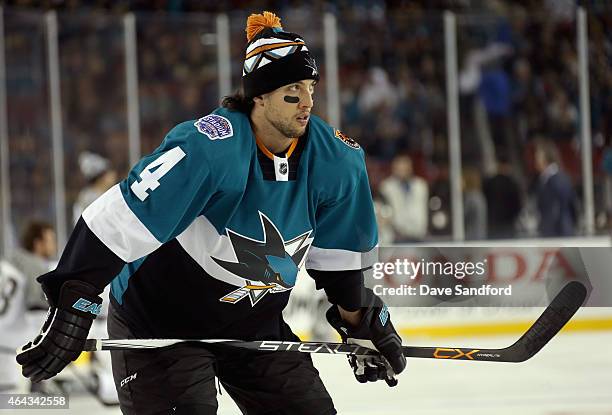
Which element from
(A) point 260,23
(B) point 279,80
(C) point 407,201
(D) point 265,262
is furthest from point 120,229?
(C) point 407,201

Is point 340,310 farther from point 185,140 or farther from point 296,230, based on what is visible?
point 185,140

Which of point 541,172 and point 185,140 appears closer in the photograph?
point 185,140

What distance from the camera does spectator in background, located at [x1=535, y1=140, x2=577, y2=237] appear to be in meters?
6.23

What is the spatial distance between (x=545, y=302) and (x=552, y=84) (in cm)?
398

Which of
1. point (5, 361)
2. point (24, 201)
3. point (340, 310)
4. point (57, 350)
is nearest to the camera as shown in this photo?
point (57, 350)

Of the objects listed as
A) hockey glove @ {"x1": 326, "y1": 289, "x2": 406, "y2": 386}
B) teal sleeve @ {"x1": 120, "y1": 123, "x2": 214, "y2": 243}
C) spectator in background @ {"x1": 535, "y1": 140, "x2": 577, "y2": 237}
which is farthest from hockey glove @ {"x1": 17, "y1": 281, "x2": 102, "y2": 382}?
spectator in background @ {"x1": 535, "y1": 140, "x2": 577, "y2": 237}

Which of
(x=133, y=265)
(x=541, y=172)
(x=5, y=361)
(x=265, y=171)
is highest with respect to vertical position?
(x=265, y=171)

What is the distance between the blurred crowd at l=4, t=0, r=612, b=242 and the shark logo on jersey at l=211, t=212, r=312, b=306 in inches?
143

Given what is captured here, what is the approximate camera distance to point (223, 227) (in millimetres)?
2219

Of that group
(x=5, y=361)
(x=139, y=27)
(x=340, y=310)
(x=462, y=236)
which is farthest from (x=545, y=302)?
(x=139, y=27)

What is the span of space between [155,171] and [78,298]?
0.91ft

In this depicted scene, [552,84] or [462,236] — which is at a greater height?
[552,84]

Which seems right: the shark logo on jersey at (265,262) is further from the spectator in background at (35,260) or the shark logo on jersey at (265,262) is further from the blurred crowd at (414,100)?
the blurred crowd at (414,100)

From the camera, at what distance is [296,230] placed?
2281 mm
